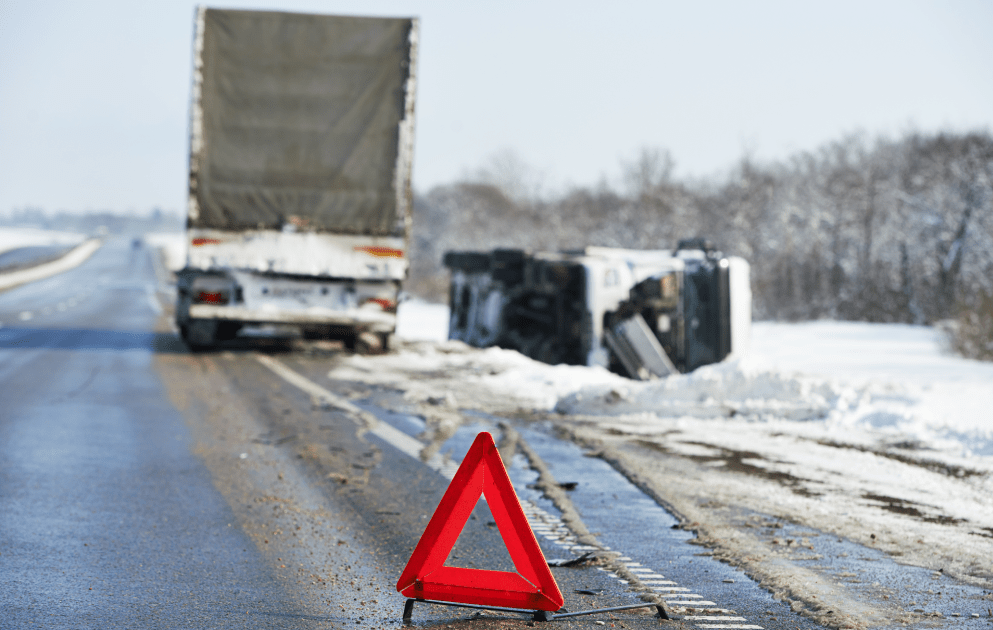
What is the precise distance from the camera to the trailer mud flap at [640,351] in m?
11.4

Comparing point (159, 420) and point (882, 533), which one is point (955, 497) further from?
point (159, 420)

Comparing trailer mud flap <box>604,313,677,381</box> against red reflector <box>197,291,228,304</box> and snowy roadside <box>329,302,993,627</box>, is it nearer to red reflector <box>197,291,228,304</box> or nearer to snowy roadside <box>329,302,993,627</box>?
snowy roadside <box>329,302,993,627</box>

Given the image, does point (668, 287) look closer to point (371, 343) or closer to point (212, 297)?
point (371, 343)

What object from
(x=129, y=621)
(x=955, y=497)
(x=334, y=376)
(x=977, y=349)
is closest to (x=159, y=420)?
(x=334, y=376)

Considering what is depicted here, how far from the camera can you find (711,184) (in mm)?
56375

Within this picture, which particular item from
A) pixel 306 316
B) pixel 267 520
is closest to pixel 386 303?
pixel 306 316

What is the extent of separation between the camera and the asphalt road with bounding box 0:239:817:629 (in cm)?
353

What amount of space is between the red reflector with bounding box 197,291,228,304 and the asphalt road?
273 centimetres

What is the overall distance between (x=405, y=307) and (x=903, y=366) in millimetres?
22365

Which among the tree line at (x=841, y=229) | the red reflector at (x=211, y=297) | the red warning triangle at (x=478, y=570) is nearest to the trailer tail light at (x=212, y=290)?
the red reflector at (x=211, y=297)

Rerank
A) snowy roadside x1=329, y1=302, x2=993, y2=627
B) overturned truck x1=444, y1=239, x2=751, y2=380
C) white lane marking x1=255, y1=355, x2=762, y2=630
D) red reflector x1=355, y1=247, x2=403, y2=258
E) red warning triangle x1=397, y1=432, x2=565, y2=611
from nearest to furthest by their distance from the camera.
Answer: red warning triangle x1=397, y1=432, x2=565, y2=611 → white lane marking x1=255, y1=355, x2=762, y2=630 → snowy roadside x1=329, y1=302, x2=993, y2=627 → overturned truck x1=444, y1=239, x2=751, y2=380 → red reflector x1=355, y1=247, x2=403, y2=258

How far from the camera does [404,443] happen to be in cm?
702

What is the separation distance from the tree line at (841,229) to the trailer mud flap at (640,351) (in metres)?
6.54

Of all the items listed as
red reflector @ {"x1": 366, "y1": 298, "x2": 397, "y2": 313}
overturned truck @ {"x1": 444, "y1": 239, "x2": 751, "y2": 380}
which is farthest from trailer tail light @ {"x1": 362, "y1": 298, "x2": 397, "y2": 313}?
overturned truck @ {"x1": 444, "y1": 239, "x2": 751, "y2": 380}
